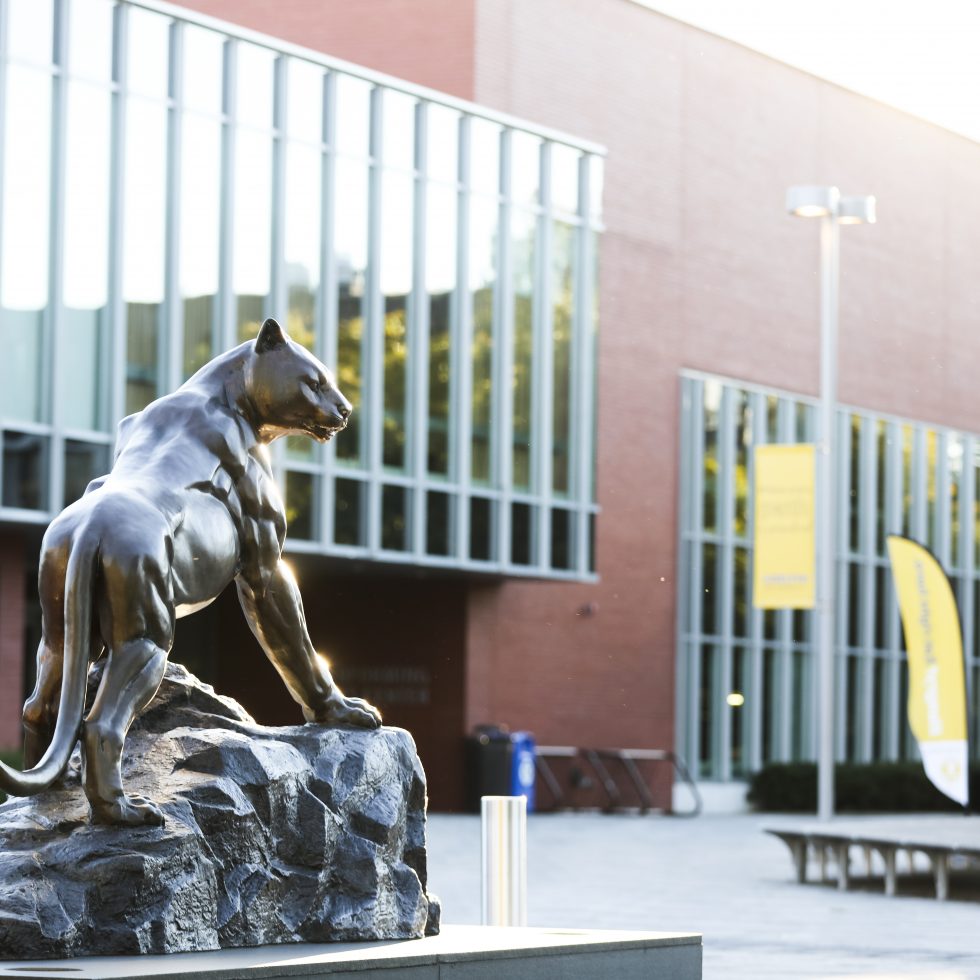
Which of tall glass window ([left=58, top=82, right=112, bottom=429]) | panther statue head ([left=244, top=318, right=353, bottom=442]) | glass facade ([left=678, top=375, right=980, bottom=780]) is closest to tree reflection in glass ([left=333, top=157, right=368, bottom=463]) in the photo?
tall glass window ([left=58, top=82, right=112, bottom=429])

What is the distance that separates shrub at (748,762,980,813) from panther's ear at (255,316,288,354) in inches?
A: 1119

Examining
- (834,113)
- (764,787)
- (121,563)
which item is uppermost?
(834,113)

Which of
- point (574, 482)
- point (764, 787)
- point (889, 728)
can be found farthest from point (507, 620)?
point (889, 728)

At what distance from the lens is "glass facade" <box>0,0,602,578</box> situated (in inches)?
891

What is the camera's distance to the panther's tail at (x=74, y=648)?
19.6 ft

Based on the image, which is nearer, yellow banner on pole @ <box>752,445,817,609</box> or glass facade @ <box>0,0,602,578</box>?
glass facade @ <box>0,0,602,578</box>

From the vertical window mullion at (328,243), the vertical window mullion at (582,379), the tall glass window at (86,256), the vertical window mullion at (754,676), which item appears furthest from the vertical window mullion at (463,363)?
the vertical window mullion at (754,676)

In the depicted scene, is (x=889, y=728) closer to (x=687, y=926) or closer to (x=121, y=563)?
(x=687, y=926)

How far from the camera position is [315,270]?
26453 millimetres

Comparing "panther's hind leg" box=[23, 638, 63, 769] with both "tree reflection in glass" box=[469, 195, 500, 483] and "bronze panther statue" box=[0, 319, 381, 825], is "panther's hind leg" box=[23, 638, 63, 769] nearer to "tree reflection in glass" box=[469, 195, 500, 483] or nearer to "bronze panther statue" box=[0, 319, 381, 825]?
"bronze panther statue" box=[0, 319, 381, 825]

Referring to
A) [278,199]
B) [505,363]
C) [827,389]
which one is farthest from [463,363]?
[827,389]

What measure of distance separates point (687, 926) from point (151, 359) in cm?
1189

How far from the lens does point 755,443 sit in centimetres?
3669

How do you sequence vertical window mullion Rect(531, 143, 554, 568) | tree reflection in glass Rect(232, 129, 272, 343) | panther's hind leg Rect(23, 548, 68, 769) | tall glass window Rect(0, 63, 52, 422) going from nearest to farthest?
panther's hind leg Rect(23, 548, 68, 769) < tall glass window Rect(0, 63, 52, 422) < tree reflection in glass Rect(232, 129, 272, 343) < vertical window mullion Rect(531, 143, 554, 568)
